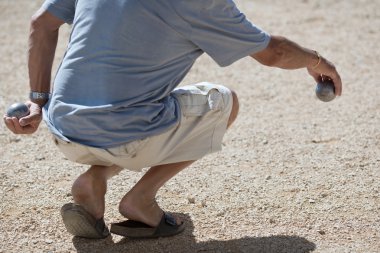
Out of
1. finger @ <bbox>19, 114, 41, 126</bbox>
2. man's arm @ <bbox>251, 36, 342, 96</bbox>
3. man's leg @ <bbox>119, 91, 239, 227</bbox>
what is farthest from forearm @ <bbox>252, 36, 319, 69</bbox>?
finger @ <bbox>19, 114, 41, 126</bbox>

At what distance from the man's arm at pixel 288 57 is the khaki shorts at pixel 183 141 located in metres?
0.26

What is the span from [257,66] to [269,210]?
2798 mm

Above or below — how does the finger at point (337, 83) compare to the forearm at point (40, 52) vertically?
above

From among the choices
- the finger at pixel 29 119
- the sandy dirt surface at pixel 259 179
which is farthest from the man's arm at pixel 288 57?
the finger at pixel 29 119

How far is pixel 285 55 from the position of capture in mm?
3148

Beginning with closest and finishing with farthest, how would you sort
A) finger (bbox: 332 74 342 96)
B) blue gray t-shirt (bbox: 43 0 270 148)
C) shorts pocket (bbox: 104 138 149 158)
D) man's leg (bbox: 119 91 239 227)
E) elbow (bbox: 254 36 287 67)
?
blue gray t-shirt (bbox: 43 0 270 148), shorts pocket (bbox: 104 138 149 158), elbow (bbox: 254 36 287 67), man's leg (bbox: 119 91 239 227), finger (bbox: 332 74 342 96)

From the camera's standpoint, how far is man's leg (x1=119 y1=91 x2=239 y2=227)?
322 centimetres

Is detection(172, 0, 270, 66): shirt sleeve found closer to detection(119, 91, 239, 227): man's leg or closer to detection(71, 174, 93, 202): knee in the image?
detection(119, 91, 239, 227): man's leg

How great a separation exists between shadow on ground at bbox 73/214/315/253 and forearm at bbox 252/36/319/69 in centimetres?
81

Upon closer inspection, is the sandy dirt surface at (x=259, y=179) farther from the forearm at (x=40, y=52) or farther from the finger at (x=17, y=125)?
the forearm at (x=40, y=52)

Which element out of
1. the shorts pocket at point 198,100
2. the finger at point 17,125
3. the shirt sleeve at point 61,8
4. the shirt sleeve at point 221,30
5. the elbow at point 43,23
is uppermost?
the shirt sleeve at point 221,30

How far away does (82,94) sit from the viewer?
9.64ft

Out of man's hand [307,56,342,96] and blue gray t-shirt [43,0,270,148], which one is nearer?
blue gray t-shirt [43,0,270,148]

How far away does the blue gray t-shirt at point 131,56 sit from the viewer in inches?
113
